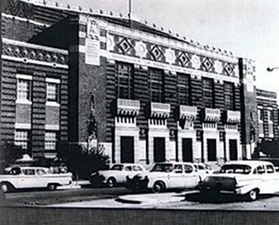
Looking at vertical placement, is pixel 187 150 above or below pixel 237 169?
above

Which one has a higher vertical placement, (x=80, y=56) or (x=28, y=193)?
(x=80, y=56)

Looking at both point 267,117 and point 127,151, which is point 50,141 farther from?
point 267,117

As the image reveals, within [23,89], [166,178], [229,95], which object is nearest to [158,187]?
[166,178]

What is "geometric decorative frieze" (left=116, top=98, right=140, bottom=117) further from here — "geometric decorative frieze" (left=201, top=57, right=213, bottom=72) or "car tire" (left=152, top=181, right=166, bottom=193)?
"geometric decorative frieze" (left=201, top=57, right=213, bottom=72)

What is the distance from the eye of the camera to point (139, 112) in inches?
178

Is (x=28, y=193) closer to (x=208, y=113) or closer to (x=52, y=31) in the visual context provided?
(x=52, y=31)

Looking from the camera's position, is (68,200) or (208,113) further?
(208,113)

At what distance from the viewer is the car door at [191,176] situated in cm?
435

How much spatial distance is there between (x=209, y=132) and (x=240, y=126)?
305mm

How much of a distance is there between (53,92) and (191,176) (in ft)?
4.74

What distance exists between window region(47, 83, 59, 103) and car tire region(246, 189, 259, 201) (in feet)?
6.12

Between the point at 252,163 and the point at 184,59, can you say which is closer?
the point at 252,163

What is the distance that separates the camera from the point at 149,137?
4469 mm

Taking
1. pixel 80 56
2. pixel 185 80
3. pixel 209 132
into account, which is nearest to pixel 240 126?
pixel 209 132
